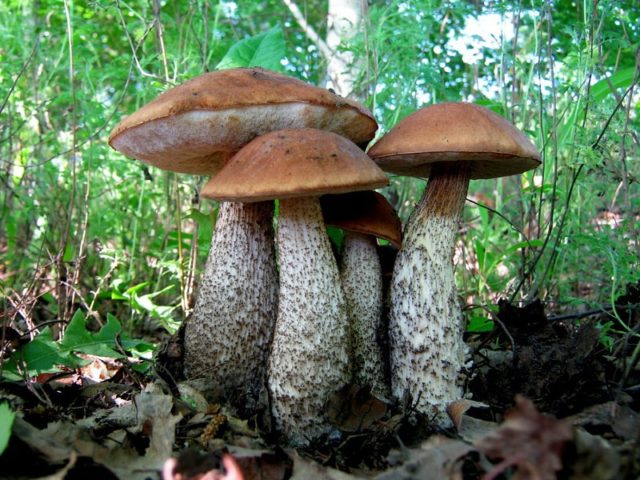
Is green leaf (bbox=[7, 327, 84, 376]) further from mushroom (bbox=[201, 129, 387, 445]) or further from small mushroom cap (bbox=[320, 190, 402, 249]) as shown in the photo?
small mushroom cap (bbox=[320, 190, 402, 249])

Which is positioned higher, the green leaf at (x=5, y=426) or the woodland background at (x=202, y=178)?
the woodland background at (x=202, y=178)

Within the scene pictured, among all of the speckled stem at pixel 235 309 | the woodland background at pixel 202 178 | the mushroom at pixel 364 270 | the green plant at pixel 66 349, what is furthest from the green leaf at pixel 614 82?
the green plant at pixel 66 349

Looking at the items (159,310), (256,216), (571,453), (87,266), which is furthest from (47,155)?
(571,453)

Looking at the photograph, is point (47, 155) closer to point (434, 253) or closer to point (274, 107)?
point (274, 107)

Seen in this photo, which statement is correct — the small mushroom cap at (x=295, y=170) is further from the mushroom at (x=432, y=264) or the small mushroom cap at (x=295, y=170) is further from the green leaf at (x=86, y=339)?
the green leaf at (x=86, y=339)

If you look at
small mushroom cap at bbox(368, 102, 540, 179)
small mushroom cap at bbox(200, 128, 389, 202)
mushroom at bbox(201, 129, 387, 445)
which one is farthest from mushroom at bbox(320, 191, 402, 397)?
small mushroom cap at bbox(200, 128, 389, 202)
